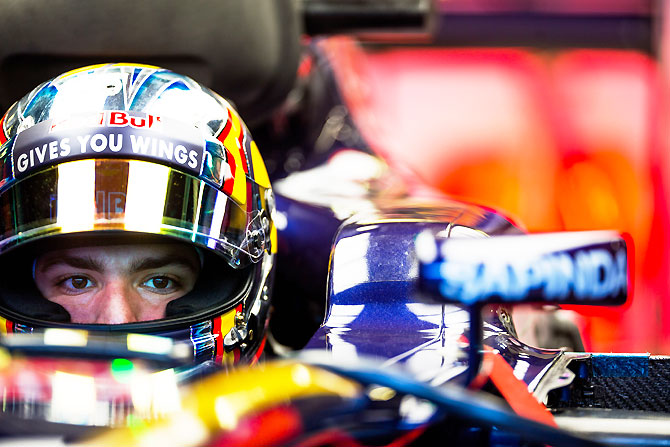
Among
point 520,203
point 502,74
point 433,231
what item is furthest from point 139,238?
point 502,74

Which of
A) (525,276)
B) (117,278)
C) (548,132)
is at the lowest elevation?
(525,276)

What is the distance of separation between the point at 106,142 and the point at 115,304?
21 cm

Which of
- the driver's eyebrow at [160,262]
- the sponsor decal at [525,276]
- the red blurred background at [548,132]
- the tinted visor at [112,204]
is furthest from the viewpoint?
the red blurred background at [548,132]

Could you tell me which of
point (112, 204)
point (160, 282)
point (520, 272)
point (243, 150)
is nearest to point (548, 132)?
point (243, 150)

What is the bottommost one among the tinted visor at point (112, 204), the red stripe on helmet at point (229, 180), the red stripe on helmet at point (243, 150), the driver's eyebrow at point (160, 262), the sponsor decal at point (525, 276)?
the sponsor decal at point (525, 276)

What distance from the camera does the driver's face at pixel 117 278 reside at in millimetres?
1250

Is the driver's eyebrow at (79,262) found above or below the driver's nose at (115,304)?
above

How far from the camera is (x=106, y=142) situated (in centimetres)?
120

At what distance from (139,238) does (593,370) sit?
611 mm

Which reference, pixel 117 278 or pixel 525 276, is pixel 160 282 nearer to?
pixel 117 278

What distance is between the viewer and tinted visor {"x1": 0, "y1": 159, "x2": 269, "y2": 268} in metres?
1.17

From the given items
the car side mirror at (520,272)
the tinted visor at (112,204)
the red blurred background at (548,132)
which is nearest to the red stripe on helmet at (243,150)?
the tinted visor at (112,204)

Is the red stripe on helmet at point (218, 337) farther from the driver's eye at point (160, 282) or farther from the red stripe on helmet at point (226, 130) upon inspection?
the red stripe on helmet at point (226, 130)

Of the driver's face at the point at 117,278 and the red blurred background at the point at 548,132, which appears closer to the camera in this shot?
the driver's face at the point at 117,278
